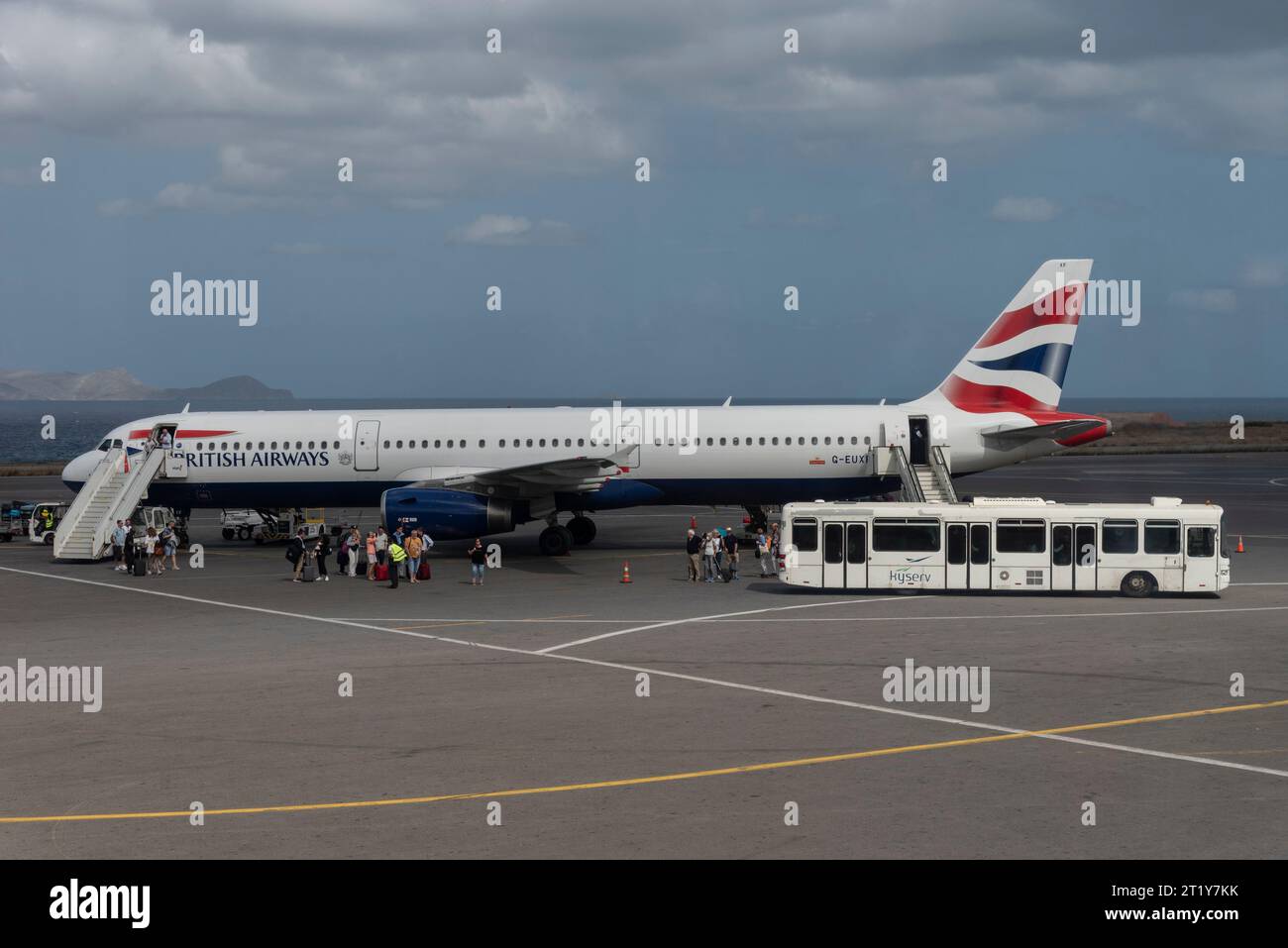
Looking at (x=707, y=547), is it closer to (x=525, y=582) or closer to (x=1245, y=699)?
(x=525, y=582)

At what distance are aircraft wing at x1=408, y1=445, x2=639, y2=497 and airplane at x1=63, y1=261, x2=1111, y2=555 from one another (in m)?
0.10

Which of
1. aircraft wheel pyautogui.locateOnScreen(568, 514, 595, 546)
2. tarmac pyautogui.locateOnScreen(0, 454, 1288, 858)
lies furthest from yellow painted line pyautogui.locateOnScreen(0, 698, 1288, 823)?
aircraft wheel pyautogui.locateOnScreen(568, 514, 595, 546)

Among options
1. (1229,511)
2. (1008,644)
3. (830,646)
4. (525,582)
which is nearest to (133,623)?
(525,582)

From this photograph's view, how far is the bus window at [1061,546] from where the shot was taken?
35688 mm

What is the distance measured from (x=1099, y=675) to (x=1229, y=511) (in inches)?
Result: 1564

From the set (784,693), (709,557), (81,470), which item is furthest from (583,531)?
(784,693)

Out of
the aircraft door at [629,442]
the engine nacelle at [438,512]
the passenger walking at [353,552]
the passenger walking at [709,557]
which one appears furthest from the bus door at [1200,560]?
the passenger walking at [353,552]

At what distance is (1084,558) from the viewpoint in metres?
35.7

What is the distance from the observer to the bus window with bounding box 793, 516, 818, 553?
3697 cm

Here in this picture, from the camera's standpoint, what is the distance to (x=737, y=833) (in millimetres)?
15336

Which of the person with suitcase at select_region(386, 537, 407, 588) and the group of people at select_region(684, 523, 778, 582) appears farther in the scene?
the group of people at select_region(684, 523, 778, 582)

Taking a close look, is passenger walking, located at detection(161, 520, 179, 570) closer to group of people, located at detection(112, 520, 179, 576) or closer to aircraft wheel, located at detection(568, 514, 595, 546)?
group of people, located at detection(112, 520, 179, 576)

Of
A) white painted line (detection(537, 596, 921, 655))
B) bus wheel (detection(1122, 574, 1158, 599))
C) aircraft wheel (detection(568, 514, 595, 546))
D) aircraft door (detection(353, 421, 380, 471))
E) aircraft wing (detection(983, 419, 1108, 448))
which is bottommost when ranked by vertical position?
white painted line (detection(537, 596, 921, 655))

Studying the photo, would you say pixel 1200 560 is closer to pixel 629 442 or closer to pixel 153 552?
pixel 629 442
